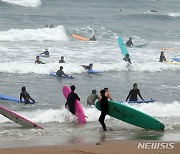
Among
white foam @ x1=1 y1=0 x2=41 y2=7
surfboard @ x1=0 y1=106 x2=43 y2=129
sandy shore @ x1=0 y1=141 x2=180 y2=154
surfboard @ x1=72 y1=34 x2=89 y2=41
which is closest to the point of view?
sandy shore @ x1=0 y1=141 x2=180 y2=154

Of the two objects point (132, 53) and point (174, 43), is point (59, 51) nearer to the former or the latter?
point (132, 53)

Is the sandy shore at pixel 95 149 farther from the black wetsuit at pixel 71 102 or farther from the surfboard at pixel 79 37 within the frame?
the surfboard at pixel 79 37

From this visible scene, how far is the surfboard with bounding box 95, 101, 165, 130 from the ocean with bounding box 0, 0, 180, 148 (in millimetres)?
246

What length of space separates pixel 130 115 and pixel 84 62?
15352 mm

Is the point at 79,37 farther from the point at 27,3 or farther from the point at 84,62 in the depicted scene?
the point at 27,3

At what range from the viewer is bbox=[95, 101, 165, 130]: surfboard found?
49.9 feet

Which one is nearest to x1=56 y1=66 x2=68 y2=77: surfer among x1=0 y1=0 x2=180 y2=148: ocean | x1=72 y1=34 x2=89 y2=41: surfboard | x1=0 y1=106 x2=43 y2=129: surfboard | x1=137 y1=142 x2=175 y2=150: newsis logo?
x1=0 y1=0 x2=180 y2=148: ocean

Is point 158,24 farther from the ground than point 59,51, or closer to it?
farther from the ground

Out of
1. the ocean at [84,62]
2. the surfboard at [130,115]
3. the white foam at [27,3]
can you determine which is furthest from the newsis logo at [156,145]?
the white foam at [27,3]

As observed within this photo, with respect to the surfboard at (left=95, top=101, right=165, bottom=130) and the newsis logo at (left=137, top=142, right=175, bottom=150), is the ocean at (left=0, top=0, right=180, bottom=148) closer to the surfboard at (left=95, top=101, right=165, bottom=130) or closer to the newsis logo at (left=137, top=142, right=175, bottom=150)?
the surfboard at (left=95, top=101, right=165, bottom=130)

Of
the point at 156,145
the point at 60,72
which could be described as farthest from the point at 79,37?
the point at 156,145

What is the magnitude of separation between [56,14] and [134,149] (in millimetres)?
41556

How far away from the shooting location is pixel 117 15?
5412 centimetres

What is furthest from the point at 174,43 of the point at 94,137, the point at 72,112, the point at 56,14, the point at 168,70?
the point at 94,137
